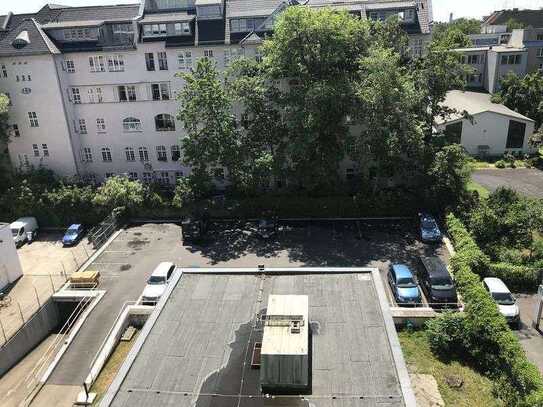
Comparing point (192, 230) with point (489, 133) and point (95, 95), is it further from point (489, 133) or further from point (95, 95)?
point (489, 133)

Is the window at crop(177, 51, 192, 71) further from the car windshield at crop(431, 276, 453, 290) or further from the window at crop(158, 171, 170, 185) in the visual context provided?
the car windshield at crop(431, 276, 453, 290)

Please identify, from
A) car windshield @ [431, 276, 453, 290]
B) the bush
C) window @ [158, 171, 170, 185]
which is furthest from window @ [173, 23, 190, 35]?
the bush

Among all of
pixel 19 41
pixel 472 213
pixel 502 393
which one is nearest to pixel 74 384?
pixel 502 393

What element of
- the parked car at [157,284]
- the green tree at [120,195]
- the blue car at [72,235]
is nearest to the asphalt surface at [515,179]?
the parked car at [157,284]

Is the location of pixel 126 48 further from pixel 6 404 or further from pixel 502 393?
pixel 502 393

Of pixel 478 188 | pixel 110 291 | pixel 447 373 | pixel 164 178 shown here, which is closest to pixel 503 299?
pixel 447 373

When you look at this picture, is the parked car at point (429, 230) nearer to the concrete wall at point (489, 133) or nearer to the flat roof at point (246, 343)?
the flat roof at point (246, 343)
